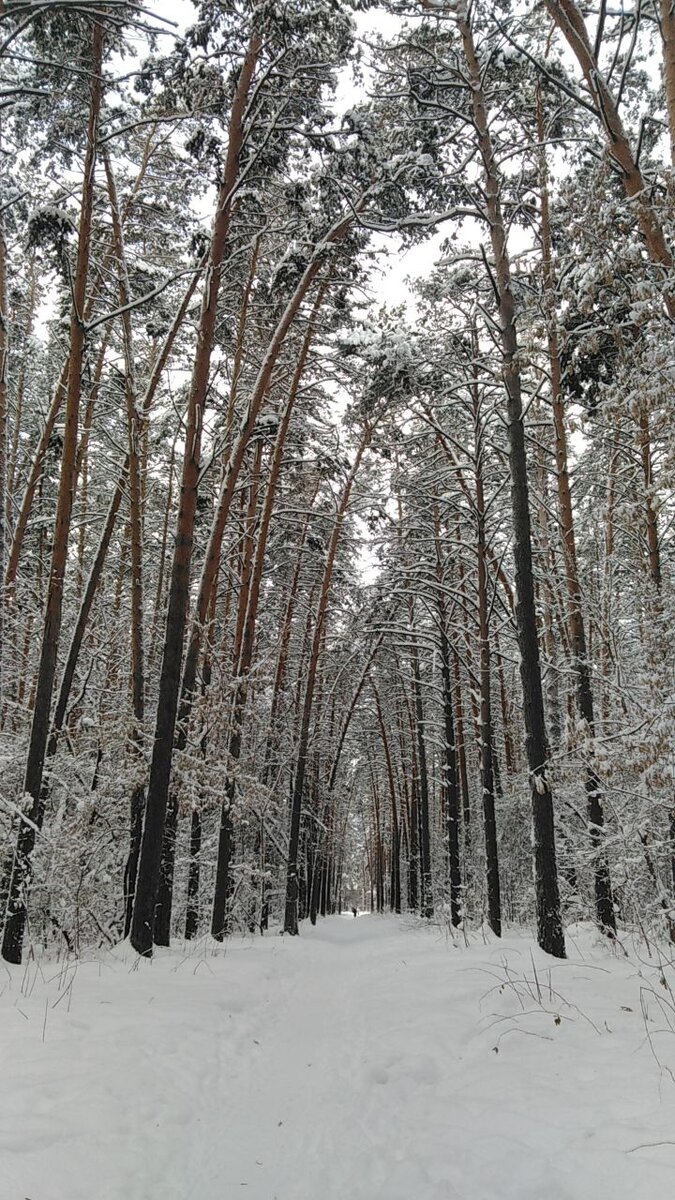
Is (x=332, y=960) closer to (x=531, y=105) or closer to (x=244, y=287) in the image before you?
(x=244, y=287)

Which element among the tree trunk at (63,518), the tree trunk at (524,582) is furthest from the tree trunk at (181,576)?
the tree trunk at (524,582)

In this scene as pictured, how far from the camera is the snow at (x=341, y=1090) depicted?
10.2ft

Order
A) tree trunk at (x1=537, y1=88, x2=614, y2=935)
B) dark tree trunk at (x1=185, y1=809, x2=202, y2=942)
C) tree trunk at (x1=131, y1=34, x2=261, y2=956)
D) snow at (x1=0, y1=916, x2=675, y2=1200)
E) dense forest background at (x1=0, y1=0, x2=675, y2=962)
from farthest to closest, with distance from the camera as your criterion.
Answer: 1. dark tree trunk at (x1=185, y1=809, x2=202, y2=942)
2. tree trunk at (x1=537, y1=88, x2=614, y2=935)
3. tree trunk at (x1=131, y1=34, x2=261, y2=956)
4. dense forest background at (x1=0, y1=0, x2=675, y2=962)
5. snow at (x1=0, y1=916, x2=675, y2=1200)

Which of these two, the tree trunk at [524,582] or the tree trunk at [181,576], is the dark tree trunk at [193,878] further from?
the tree trunk at [524,582]

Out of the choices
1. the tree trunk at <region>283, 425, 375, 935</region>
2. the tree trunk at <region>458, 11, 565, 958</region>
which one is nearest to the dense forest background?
the tree trunk at <region>458, 11, 565, 958</region>

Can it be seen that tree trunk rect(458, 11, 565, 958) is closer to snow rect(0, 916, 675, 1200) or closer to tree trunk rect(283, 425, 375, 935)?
snow rect(0, 916, 675, 1200)

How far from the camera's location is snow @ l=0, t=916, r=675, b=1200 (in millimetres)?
3119

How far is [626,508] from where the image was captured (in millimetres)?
10523

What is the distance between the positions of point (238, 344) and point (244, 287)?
1.08m

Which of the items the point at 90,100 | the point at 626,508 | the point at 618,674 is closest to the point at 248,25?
the point at 90,100

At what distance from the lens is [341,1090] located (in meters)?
4.81

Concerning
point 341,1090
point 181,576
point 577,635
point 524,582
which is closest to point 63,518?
point 181,576

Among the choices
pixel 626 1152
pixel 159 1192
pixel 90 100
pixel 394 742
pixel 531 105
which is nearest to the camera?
pixel 626 1152

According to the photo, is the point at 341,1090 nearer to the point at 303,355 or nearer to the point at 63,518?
the point at 63,518
